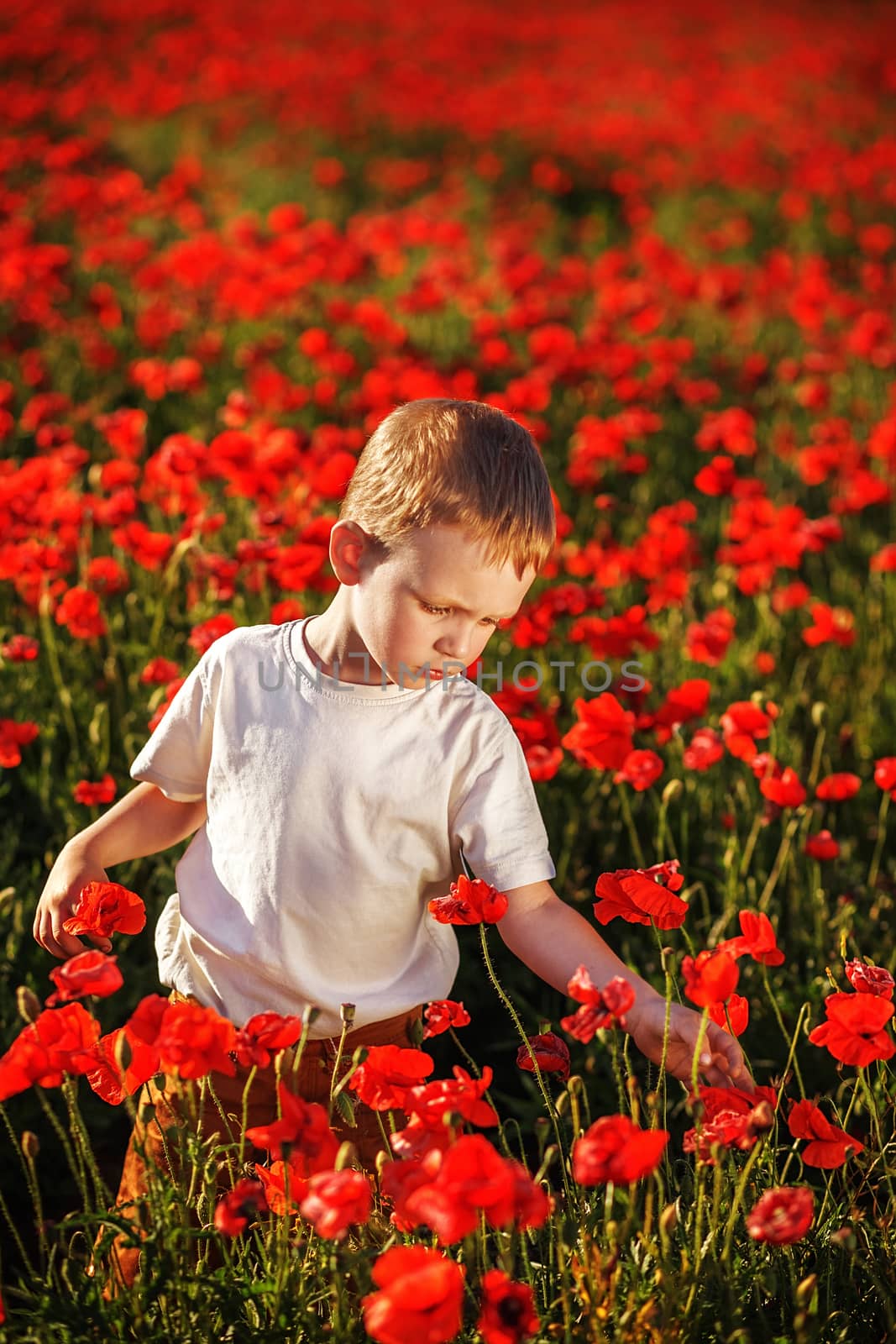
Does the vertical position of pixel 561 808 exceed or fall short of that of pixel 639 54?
it falls short

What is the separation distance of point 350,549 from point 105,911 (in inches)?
22.2

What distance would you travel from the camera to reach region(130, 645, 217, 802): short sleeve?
1870 mm

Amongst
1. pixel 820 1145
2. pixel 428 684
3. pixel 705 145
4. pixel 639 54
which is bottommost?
pixel 820 1145

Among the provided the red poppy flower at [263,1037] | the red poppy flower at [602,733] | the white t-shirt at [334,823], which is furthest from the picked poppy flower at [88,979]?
the red poppy flower at [602,733]

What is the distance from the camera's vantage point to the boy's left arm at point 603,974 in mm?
1593

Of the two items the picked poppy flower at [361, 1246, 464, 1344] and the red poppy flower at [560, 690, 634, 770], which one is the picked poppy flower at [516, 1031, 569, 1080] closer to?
the picked poppy flower at [361, 1246, 464, 1344]

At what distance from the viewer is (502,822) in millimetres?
1742

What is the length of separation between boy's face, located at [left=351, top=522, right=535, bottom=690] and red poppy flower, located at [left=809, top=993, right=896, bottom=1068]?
2.00 ft

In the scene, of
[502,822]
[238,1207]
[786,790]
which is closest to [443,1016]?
[502,822]

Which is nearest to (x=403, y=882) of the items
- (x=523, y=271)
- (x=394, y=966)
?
(x=394, y=966)

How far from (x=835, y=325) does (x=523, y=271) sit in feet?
6.94

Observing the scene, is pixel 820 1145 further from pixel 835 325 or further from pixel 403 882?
pixel 835 325

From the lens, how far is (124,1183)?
1.93 m

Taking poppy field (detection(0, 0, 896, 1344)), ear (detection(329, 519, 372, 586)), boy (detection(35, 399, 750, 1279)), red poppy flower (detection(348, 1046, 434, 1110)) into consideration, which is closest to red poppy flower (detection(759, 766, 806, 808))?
poppy field (detection(0, 0, 896, 1344))
